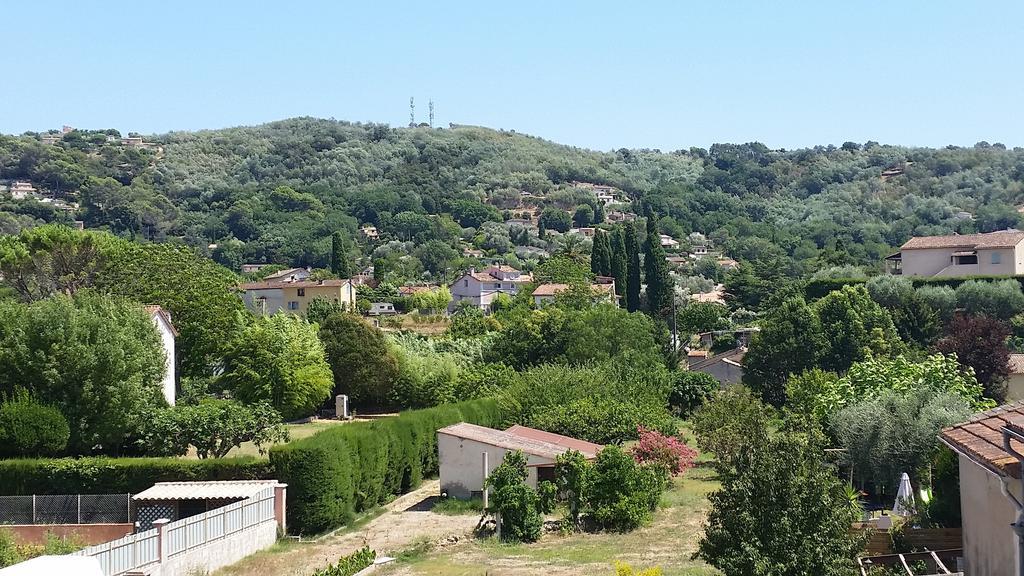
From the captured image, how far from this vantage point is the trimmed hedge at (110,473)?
102 ft

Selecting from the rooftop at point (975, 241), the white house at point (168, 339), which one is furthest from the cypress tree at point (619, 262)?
the white house at point (168, 339)

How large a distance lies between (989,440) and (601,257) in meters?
89.2

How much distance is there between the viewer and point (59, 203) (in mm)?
193000

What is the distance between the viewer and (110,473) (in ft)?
104

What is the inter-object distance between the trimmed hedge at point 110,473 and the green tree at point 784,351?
37586 mm

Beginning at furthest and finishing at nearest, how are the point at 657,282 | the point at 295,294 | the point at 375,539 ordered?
the point at 295,294 → the point at 657,282 → the point at 375,539

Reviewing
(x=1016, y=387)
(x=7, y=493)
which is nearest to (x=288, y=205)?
(x=1016, y=387)

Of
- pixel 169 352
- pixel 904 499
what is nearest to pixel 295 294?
pixel 169 352

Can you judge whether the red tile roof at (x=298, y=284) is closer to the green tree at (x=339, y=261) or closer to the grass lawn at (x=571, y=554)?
the green tree at (x=339, y=261)

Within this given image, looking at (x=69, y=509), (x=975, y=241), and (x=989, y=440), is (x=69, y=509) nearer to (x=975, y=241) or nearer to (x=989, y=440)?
(x=989, y=440)

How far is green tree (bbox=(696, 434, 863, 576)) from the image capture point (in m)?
17.0

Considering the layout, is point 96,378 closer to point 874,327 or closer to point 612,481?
point 612,481

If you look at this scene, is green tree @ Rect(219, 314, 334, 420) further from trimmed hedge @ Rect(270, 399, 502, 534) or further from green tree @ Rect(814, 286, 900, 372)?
green tree @ Rect(814, 286, 900, 372)

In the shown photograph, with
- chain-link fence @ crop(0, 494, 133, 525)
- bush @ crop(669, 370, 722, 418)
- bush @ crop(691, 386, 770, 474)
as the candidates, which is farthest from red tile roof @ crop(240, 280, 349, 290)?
chain-link fence @ crop(0, 494, 133, 525)
